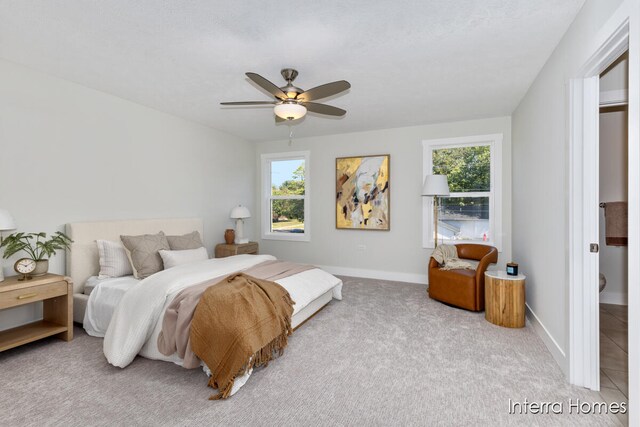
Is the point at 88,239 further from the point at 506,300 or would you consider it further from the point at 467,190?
the point at 467,190

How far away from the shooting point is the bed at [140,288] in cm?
254

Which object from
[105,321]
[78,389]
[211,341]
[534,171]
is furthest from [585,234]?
[105,321]

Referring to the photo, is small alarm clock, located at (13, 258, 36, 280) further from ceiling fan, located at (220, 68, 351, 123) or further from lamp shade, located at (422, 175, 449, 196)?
lamp shade, located at (422, 175, 449, 196)

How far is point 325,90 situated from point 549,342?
9.48ft

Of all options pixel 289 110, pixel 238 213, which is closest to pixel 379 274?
pixel 238 213

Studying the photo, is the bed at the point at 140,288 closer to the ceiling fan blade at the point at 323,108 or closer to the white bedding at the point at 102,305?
the white bedding at the point at 102,305

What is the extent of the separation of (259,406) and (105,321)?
6.33 ft

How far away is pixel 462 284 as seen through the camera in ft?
12.6

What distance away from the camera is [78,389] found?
2.21 metres

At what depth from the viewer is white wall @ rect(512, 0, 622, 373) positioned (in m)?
2.23

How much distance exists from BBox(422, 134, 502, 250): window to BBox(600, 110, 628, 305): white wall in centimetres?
114

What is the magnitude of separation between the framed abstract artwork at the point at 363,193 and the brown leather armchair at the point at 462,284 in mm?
1426

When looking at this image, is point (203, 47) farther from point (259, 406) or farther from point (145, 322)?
point (259, 406)

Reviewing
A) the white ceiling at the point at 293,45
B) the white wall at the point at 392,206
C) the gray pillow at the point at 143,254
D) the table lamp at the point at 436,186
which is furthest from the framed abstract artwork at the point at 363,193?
the gray pillow at the point at 143,254
